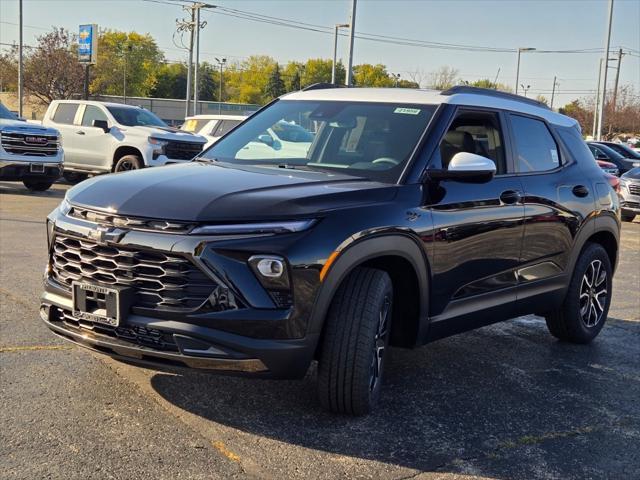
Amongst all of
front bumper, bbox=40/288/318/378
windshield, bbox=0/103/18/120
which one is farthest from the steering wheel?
windshield, bbox=0/103/18/120

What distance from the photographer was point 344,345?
3.72 metres

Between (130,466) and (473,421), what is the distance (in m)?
1.88

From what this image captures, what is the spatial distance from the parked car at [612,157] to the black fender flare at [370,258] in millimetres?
17266

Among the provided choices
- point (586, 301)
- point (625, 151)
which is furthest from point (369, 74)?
point (586, 301)

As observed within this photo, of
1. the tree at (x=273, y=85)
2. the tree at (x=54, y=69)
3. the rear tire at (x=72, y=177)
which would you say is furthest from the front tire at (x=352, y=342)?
the tree at (x=273, y=85)

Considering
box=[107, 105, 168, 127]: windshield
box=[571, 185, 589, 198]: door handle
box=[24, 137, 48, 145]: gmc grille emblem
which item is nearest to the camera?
box=[571, 185, 589, 198]: door handle

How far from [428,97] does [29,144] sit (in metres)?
12.1

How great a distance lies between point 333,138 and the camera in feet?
15.7

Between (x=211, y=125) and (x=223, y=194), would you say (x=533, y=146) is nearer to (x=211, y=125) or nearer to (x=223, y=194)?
(x=223, y=194)

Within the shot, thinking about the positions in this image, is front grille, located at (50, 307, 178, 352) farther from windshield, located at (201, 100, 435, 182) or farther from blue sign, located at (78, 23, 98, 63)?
blue sign, located at (78, 23, 98, 63)

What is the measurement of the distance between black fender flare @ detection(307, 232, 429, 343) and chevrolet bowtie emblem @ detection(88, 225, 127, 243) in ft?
3.24

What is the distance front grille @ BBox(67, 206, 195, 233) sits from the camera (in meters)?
3.47

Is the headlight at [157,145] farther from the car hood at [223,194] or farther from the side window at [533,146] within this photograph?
the car hood at [223,194]

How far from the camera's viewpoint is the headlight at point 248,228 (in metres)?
3.45
